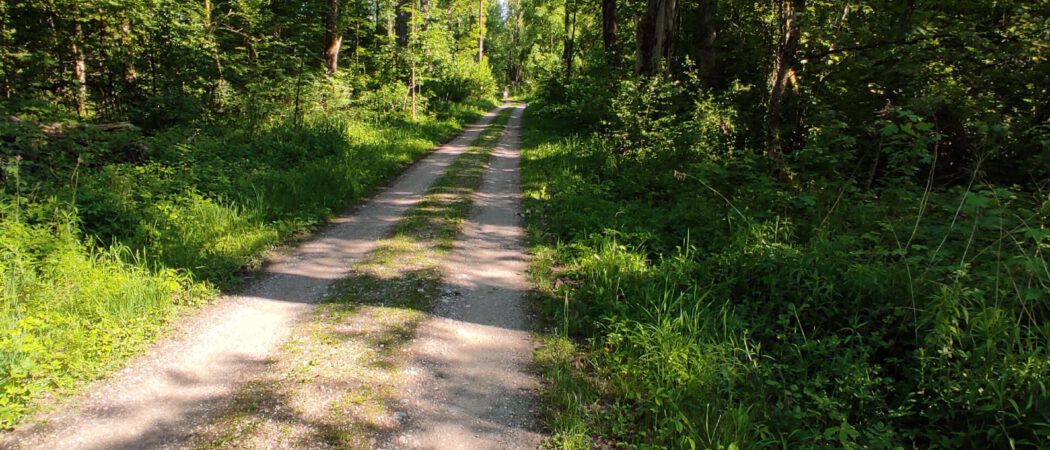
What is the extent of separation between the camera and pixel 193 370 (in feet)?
11.7

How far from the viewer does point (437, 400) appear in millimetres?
3312

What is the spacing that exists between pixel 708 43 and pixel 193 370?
41.4 feet

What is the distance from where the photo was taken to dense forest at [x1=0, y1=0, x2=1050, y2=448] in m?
3.08

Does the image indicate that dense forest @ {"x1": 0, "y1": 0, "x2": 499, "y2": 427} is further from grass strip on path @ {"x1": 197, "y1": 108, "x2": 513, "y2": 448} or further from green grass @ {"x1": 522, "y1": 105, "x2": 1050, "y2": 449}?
green grass @ {"x1": 522, "y1": 105, "x2": 1050, "y2": 449}

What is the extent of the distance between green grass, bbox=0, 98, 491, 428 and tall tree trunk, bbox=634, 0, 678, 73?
6.25m

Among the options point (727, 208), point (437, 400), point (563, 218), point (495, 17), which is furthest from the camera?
point (495, 17)

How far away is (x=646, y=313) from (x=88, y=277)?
4.97 meters

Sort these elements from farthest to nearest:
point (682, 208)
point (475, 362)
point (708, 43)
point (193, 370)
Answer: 1. point (708, 43)
2. point (682, 208)
3. point (475, 362)
4. point (193, 370)

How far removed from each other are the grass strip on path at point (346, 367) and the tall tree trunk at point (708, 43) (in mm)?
9415

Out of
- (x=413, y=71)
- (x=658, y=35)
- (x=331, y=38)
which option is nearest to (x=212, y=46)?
(x=331, y=38)

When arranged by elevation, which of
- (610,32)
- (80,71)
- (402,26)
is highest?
(402,26)

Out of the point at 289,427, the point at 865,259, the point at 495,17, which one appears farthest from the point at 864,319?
the point at 495,17

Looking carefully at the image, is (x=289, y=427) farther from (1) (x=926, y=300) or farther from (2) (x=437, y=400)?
(1) (x=926, y=300)

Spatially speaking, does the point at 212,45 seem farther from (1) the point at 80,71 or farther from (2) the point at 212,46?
(1) the point at 80,71
